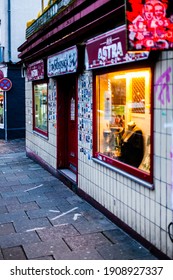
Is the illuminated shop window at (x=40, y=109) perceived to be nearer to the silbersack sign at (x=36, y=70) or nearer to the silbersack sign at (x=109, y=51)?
the silbersack sign at (x=36, y=70)

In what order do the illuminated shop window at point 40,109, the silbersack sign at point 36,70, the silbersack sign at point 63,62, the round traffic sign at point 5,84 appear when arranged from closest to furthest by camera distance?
the silbersack sign at point 63,62, the silbersack sign at point 36,70, the illuminated shop window at point 40,109, the round traffic sign at point 5,84

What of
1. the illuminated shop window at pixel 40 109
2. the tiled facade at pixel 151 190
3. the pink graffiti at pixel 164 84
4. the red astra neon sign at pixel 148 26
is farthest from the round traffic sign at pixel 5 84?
the red astra neon sign at pixel 148 26

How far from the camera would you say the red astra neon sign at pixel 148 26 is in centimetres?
424

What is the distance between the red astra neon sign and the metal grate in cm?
145

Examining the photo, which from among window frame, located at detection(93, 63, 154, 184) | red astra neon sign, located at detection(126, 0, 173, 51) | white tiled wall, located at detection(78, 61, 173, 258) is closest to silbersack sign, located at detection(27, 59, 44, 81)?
window frame, located at detection(93, 63, 154, 184)

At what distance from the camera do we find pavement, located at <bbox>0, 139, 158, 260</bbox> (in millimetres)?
5289

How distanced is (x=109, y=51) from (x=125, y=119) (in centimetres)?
113

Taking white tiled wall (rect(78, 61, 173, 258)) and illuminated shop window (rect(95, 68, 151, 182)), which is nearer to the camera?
white tiled wall (rect(78, 61, 173, 258))

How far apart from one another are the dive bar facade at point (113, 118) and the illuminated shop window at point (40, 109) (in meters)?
0.87

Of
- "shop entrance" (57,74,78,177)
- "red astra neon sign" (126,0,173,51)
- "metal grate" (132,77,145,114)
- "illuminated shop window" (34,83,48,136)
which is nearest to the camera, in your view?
"red astra neon sign" (126,0,173,51)

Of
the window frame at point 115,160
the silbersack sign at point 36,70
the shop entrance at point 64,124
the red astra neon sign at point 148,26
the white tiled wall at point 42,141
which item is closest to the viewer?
the red astra neon sign at point 148,26

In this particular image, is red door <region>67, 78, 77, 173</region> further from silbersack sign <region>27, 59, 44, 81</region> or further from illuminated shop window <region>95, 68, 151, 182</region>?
illuminated shop window <region>95, 68, 151, 182</region>

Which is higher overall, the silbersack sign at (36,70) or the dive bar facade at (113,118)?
the silbersack sign at (36,70)
